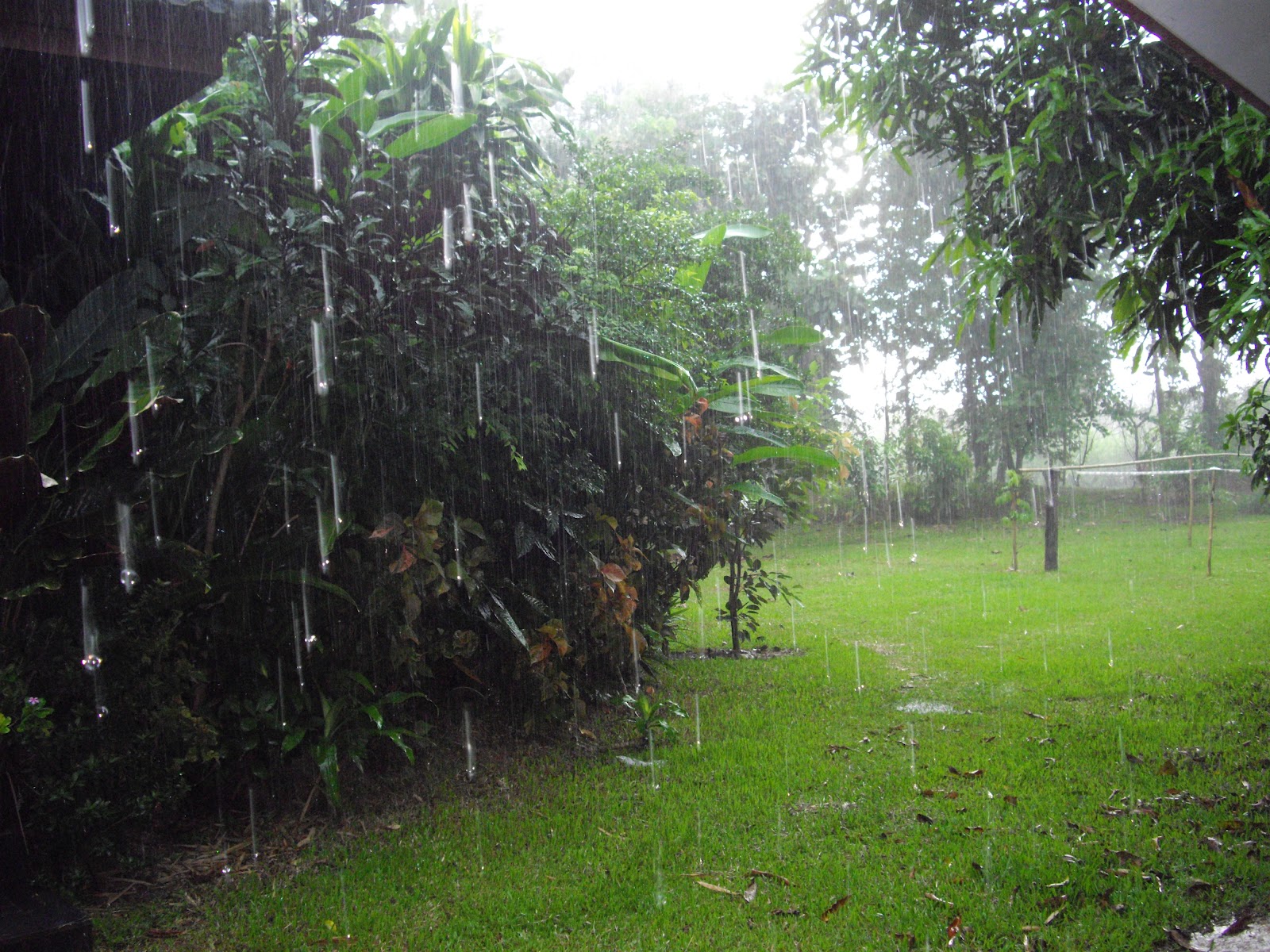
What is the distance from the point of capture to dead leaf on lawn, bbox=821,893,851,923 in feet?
9.04

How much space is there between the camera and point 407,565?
136 inches

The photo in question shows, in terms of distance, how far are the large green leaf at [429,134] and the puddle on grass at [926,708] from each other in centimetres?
388

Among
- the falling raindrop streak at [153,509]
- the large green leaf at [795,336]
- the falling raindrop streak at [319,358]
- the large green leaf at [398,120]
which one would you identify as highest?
the large green leaf at [398,120]

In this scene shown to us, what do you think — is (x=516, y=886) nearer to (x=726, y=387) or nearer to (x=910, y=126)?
(x=726, y=387)

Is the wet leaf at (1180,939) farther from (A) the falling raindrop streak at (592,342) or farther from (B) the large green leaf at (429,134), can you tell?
(B) the large green leaf at (429,134)

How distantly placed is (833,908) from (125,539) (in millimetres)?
2512

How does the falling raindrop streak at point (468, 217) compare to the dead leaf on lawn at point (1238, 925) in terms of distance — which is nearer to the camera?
the dead leaf on lawn at point (1238, 925)

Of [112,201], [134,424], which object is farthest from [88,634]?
[112,201]

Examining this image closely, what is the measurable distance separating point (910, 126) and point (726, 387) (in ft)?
6.80

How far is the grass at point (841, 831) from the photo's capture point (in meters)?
2.75

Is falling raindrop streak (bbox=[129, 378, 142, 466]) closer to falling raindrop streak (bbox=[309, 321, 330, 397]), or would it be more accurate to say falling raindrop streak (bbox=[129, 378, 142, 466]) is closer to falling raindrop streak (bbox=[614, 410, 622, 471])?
falling raindrop streak (bbox=[309, 321, 330, 397])

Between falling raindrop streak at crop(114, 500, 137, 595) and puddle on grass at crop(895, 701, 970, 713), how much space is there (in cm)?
404

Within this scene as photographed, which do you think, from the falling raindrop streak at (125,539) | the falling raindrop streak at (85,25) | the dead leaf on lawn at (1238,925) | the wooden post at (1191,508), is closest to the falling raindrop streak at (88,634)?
the falling raindrop streak at (125,539)

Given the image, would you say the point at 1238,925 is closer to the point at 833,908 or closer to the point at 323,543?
the point at 833,908
